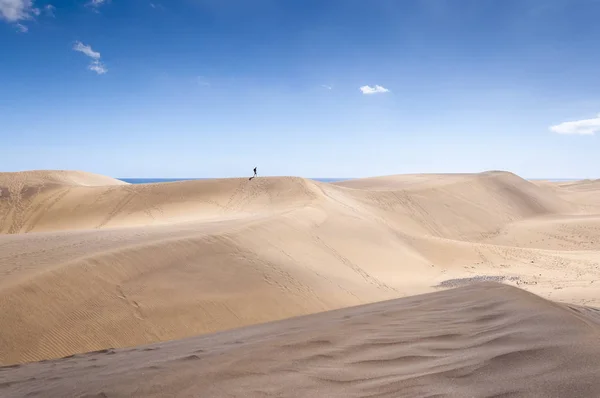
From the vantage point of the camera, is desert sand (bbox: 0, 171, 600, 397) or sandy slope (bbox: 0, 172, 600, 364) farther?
sandy slope (bbox: 0, 172, 600, 364)

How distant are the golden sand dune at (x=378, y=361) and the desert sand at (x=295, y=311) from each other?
2 centimetres

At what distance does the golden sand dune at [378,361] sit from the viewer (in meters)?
2.44

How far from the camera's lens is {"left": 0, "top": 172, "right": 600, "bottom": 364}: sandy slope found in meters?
6.53

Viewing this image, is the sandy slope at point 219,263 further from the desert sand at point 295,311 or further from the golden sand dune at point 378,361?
the golden sand dune at point 378,361

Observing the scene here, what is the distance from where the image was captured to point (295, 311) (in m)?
8.08

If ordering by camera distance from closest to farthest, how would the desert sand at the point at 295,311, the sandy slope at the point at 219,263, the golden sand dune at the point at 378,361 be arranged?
the golden sand dune at the point at 378,361, the desert sand at the point at 295,311, the sandy slope at the point at 219,263

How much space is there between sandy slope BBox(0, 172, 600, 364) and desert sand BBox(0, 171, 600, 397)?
44 millimetres

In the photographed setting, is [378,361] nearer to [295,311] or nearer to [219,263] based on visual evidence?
[295,311]

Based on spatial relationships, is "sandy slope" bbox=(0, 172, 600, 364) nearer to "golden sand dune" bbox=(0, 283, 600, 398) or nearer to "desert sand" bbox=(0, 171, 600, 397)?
"desert sand" bbox=(0, 171, 600, 397)

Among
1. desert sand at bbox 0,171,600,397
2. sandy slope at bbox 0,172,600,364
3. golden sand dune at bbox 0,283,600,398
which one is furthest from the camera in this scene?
sandy slope at bbox 0,172,600,364

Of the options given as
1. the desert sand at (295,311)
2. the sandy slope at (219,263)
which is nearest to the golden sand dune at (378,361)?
the desert sand at (295,311)

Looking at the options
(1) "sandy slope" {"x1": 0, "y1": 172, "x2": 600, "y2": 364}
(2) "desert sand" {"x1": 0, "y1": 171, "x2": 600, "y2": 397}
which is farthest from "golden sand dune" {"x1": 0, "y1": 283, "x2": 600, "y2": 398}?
(1) "sandy slope" {"x1": 0, "y1": 172, "x2": 600, "y2": 364}

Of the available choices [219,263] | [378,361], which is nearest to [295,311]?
[219,263]

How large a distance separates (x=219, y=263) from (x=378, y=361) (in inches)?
263
